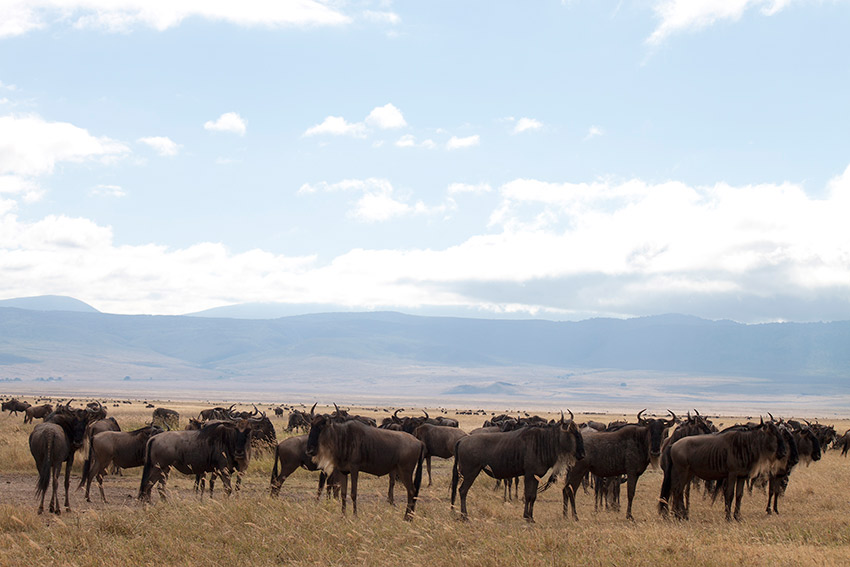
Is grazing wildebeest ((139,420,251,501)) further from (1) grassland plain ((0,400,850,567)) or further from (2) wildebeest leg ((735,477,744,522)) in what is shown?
(2) wildebeest leg ((735,477,744,522))

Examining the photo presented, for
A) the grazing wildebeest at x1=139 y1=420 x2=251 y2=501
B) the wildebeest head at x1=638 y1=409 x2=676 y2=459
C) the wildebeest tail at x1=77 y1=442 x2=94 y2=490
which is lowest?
the wildebeest tail at x1=77 y1=442 x2=94 y2=490

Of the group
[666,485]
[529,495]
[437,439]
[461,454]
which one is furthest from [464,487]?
[437,439]

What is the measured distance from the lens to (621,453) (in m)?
17.9

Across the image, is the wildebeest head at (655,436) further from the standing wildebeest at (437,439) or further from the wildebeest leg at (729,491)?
the standing wildebeest at (437,439)

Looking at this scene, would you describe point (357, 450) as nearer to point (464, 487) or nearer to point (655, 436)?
point (464, 487)

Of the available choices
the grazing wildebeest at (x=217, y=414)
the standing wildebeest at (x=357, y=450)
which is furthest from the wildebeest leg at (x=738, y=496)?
the grazing wildebeest at (x=217, y=414)

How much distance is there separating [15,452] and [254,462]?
781cm

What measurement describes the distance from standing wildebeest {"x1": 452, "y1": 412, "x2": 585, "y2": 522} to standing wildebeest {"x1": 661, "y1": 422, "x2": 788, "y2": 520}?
96.9 inches

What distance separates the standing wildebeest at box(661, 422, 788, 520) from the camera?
17.2 metres

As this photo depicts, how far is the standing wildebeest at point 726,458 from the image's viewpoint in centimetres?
1722

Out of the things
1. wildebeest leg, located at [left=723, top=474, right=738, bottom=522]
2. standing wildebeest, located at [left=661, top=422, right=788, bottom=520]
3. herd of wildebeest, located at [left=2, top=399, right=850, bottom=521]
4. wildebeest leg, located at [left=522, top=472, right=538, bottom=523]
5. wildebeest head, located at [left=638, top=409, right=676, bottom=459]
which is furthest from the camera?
wildebeest head, located at [left=638, top=409, right=676, bottom=459]

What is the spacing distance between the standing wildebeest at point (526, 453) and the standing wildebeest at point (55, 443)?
8.31m

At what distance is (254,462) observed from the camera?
2545 cm

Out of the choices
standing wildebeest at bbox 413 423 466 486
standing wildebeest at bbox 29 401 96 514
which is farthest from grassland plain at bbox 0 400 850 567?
standing wildebeest at bbox 413 423 466 486
